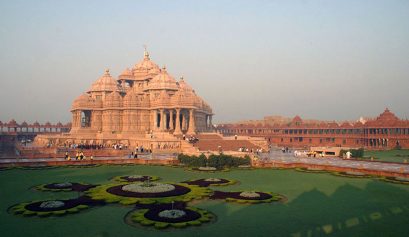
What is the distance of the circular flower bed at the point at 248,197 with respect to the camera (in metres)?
21.3

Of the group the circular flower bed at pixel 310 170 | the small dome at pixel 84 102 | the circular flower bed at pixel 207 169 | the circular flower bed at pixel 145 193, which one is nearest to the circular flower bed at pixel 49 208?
the circular flower bed at pixel 145 193

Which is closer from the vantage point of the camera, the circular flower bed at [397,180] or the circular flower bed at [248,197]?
the circular flower bed at [248,197]

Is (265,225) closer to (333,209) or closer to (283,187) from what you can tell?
(333,209)

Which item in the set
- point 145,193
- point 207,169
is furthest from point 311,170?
point 145,193

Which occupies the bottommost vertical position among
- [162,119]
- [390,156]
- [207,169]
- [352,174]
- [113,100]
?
[352,174]

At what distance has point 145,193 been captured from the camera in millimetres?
22750

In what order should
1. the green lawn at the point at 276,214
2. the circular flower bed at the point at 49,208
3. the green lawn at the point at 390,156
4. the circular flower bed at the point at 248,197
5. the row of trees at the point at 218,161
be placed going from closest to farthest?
the green lawn at the point at 276,214, the circular flower bed at the point at 49,208, the circular flower bed at the point at 248,197, the row of trees at the point at 218,161, the green lawn at the point at 390,156

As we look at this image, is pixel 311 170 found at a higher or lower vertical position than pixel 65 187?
higher

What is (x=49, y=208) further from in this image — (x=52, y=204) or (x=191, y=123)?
(x=191, y=123)

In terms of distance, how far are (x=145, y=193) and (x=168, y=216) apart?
5850 millimetres

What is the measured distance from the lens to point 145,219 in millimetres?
17109

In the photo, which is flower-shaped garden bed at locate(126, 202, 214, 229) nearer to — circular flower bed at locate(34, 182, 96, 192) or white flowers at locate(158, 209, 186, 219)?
white flowers at locate(158, 209, 186, 219)

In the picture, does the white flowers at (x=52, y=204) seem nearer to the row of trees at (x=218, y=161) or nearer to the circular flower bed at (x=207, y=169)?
the circular flower bed at (x=207, y=169)

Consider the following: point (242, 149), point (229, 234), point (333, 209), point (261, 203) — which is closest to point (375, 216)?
point (333, 209)
